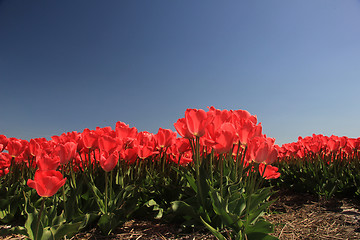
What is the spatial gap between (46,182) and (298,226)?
2429mm

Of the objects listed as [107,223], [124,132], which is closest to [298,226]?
[107,223]

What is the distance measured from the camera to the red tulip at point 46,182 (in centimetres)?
139

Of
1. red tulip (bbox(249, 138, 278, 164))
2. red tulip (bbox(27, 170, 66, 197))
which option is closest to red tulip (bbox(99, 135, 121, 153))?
red tulip (bbox(27, 170, 66, 197))

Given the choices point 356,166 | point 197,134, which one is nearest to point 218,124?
Result: point 197,134

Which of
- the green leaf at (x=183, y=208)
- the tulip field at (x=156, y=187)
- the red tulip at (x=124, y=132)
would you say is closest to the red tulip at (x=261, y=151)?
the tulip field at (x=156, y=187)

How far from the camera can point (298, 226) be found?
8.35 ft

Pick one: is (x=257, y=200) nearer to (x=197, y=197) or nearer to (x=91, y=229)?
(x=197, y=197)

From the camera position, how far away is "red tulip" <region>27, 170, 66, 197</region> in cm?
139

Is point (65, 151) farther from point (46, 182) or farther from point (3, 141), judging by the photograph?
point (3, 141)

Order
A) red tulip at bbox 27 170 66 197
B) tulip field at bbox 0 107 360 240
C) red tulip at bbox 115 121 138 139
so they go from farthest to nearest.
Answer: red tulip at bbox 115 121 138 139 → tulip field at bbox 0 107 360 240 → red tulip at bbox 27 170 66 197

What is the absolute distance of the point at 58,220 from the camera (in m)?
1.98

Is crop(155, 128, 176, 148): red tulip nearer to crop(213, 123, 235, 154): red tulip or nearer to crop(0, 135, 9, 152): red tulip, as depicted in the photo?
crop(213, 123, 235, 154): red tulip

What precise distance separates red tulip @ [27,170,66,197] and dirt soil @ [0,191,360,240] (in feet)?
2.97

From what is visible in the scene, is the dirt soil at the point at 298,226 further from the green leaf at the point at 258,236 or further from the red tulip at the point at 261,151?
the red tulip at the point at 261,151
